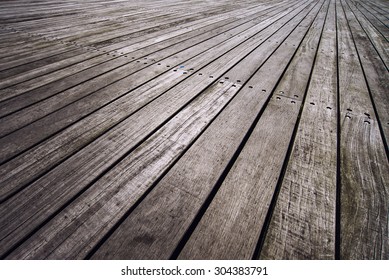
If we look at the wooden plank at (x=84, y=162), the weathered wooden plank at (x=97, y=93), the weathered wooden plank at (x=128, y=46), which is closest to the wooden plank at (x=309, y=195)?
the wooden plank at (x=84, y=162)

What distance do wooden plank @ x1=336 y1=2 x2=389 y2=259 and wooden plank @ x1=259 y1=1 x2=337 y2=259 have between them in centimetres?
4

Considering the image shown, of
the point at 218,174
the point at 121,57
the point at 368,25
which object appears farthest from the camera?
the point at 368,25

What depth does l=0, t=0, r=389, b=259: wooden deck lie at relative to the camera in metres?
0.65

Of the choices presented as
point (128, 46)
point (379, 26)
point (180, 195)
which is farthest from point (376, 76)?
point (379, 26)

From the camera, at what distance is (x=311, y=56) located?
2.12 meters

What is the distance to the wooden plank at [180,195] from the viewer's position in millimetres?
626

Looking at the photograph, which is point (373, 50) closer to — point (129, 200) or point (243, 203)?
point (243, 203)

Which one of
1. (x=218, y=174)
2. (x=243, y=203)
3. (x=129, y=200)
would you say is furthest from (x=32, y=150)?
(x=243, y=203)

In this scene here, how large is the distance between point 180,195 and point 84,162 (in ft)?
1.50

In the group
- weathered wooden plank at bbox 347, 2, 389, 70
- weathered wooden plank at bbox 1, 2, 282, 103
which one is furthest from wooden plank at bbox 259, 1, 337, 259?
weathered wooden plank at bbox 347, 2, 389, 70

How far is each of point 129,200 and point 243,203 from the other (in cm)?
43

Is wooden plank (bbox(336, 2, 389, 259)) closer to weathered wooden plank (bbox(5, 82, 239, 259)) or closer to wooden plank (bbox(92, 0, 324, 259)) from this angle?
wooden plank (bbox(92, 0, 324, 259))

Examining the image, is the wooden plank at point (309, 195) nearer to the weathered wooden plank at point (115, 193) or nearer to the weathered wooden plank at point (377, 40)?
the weathered wooden plank at point (115, 193)

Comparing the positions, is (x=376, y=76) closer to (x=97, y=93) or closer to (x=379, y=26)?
(x=97, y=93)
